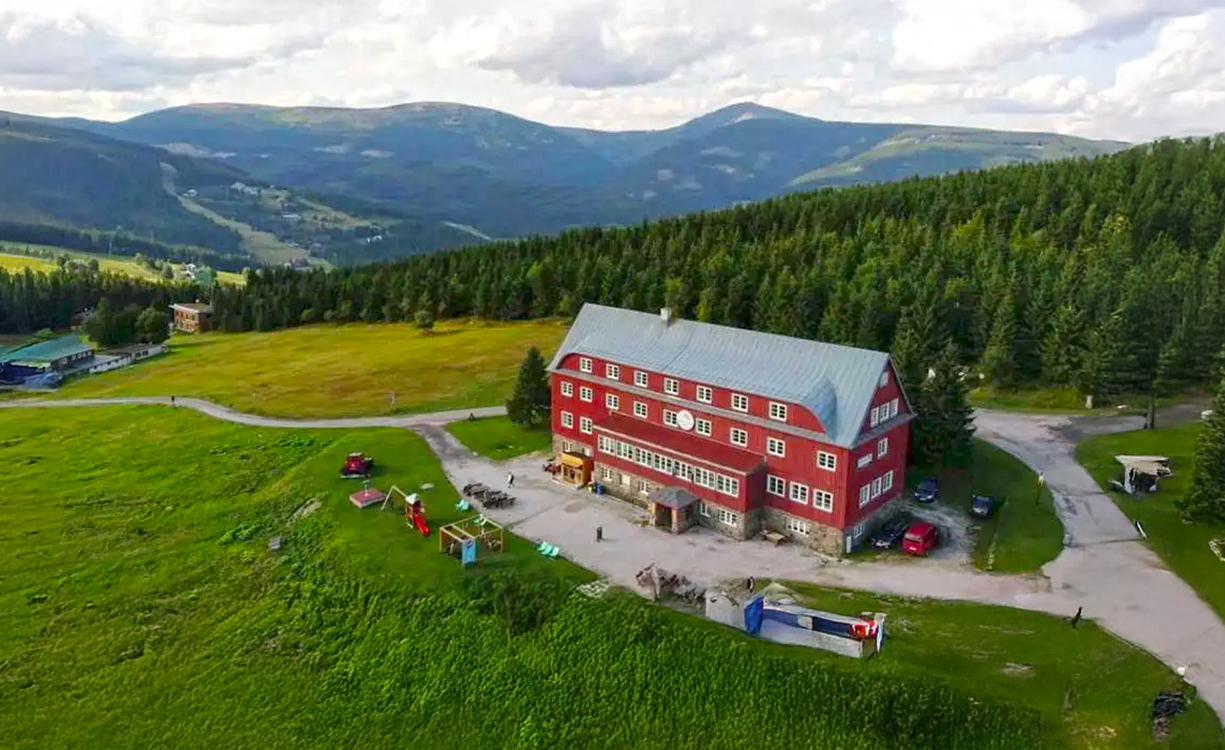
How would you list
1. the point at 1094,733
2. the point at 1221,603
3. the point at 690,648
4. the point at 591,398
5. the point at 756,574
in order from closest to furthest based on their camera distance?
the point at 1094,733
the point at 690,648
the point at 1221,603
the point at 756,574
the point at 591,398

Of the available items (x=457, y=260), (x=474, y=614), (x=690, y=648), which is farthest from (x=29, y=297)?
(x=690, y=648)

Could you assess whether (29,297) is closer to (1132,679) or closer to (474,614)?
(474,614)

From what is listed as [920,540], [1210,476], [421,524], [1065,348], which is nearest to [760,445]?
[920,540]

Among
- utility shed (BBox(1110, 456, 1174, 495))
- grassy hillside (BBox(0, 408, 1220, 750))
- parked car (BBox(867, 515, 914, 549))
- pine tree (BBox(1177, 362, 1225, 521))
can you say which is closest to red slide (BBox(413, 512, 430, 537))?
grassy hillside (BBox(0, 408, 1220, 750))

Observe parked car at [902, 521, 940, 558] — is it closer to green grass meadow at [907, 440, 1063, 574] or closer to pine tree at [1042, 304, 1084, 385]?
green grass meadow at [907, 440, 1063, 574]

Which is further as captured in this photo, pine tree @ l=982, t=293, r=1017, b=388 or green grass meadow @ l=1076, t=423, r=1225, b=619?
pine tree @ l=982, t=293, r=1017, b=388
